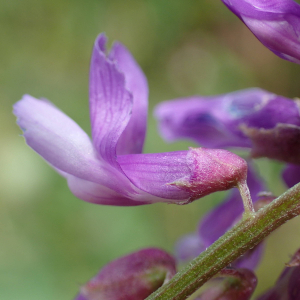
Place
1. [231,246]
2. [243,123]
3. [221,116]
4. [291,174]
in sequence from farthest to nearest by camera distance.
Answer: [221,116] → [243,123] → [291,174] → [231,246]

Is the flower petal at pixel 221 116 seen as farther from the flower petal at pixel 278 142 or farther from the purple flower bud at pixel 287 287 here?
the purple flower bud at pixel 287 287

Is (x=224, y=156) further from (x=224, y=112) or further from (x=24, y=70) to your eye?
(x=24, y=70)

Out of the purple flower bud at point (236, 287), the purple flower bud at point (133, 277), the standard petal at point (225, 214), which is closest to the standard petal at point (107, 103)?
the purple flower bud at point (133, 277)

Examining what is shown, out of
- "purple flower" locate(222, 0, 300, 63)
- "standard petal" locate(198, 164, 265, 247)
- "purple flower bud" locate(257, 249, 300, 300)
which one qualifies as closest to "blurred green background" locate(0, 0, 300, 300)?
"standard petal" locate(198, 164, 265, 247)

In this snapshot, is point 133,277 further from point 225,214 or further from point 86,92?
point 86,92

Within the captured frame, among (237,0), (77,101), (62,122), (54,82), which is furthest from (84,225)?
(237,0)

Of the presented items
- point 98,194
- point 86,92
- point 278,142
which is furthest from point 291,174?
point 86,92

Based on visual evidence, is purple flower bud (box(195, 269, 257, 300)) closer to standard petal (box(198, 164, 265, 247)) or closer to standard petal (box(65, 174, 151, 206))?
standard petal (box(65, 174, 151, 206))
